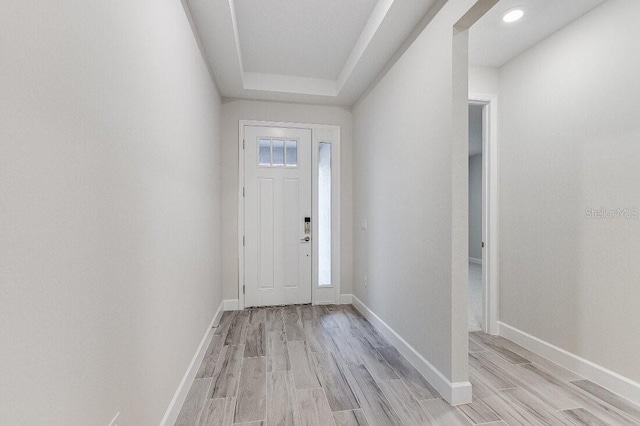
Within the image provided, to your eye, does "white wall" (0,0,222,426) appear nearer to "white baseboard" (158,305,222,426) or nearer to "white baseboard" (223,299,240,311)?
"white baseboard" (158,305,222,426)

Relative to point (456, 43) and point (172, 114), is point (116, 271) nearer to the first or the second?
point (172, 114)

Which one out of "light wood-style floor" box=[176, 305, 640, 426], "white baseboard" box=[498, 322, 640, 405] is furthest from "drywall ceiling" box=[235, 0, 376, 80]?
"white baseboard" box=[498, 322, 640, 405]

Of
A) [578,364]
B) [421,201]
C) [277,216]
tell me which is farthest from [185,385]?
[578,364]

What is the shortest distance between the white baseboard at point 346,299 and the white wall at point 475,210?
16.5ft

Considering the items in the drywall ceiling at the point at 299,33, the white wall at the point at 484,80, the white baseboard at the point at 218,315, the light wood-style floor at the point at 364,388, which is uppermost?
the drywall ceiling at the point at 299,33

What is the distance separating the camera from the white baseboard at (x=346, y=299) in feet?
13.2

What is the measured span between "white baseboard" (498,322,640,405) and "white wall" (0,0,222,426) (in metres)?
2.79

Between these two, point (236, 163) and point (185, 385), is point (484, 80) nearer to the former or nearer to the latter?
point (236, 163)

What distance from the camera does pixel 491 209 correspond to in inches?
118

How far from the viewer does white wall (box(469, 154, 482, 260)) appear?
7656 mm

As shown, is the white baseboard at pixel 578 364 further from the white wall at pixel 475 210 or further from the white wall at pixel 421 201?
the white wall at pixel 475 210

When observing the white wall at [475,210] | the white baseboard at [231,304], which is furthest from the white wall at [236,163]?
the white wall at [475,210]

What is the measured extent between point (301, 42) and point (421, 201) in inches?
75.5

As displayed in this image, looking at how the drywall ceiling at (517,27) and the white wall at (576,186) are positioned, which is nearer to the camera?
the white wall at (576,186)
